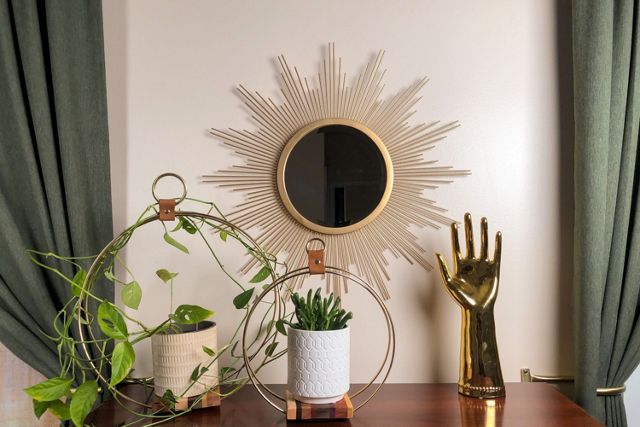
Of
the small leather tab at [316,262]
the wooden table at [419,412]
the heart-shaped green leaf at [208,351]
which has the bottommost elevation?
the wooden table at [419,412]

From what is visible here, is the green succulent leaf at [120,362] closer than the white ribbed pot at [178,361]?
Yes

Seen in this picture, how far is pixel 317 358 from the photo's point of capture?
3.90 ft

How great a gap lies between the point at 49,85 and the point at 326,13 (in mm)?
729

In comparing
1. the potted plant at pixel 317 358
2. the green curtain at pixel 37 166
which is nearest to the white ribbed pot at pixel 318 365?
the potted plant at pixel 317 358

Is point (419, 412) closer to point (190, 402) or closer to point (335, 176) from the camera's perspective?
point (190, 402)

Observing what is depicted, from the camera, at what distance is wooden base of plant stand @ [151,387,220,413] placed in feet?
4.05

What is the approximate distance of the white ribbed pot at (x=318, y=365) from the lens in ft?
3.90

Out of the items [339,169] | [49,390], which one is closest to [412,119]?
Result: [339,169]

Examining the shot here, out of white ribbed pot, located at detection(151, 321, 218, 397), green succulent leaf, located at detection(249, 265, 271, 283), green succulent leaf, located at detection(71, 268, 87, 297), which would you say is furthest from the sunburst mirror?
green succulent leaf, located at detection(71, 268, 87, 297)

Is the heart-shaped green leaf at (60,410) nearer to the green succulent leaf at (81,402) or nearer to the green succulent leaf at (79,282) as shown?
the green succulent leaf at (81,402)

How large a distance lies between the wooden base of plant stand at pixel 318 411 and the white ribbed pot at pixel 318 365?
0.04 ft

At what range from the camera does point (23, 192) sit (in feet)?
4.44

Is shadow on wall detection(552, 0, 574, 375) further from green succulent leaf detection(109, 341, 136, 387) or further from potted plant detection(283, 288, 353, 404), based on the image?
green succulent leaf detection(109, 341, 136, 387)

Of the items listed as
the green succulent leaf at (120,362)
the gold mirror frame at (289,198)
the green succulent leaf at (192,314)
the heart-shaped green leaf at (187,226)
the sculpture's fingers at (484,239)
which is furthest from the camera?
the gold mirror frame at (289,198)
